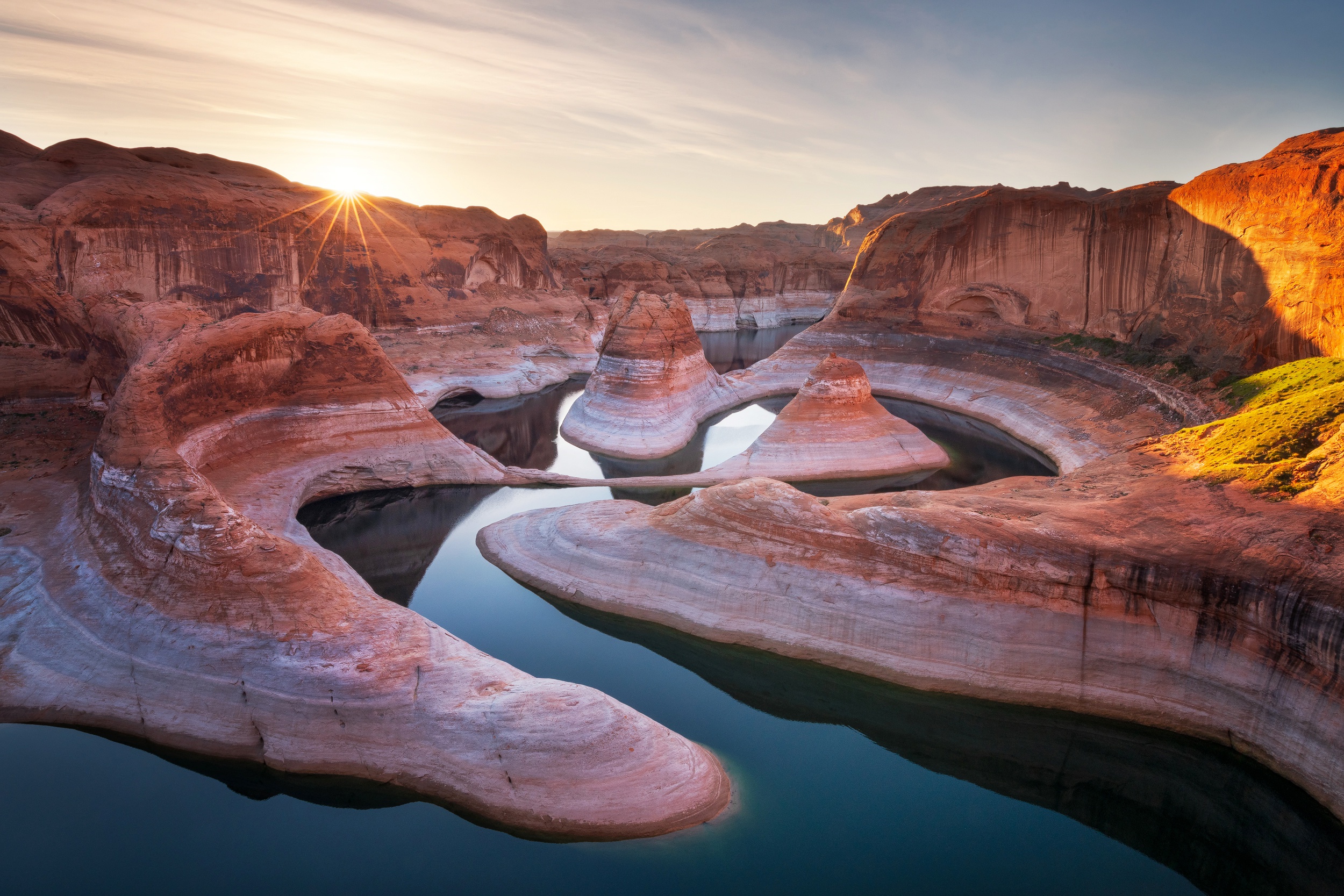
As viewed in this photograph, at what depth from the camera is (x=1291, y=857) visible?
6.94 m

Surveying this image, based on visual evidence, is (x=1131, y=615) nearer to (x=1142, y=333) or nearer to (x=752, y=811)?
(x=752, y=811)

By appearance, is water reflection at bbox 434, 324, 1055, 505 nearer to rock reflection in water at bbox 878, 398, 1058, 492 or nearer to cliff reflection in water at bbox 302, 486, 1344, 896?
rock reflection in water at bbox 878, 398, 1058, 492

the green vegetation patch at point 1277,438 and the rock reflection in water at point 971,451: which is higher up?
the green vegetation patch at point 1277,438

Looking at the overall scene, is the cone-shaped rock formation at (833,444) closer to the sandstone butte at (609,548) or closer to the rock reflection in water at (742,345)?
the sandstone butte at (609,548)

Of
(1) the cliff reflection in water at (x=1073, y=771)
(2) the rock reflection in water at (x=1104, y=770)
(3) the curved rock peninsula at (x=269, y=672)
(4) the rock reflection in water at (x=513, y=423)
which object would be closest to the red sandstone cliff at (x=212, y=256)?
(4) the rock reflection in water at (x=513, y=423)

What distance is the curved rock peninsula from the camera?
7.23 m

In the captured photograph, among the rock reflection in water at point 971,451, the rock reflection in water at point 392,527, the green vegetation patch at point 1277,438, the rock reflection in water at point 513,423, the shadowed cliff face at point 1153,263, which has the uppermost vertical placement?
the shadowed cliff face at point 1153,263

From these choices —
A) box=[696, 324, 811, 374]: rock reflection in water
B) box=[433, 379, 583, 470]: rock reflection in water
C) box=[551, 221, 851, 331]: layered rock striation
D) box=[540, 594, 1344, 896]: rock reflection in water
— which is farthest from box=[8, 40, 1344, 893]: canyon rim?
box=[551, 221, 851, 331]: layered rock striation

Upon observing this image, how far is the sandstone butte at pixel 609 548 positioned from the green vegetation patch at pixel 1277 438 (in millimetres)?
71

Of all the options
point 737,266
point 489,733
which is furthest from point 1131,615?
point 737,266

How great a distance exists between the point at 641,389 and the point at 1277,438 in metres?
15.8

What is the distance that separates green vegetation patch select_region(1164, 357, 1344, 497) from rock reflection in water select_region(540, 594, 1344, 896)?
12.3 ft

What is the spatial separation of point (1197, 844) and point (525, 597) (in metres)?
9.70

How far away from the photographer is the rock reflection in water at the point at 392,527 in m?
13.5
